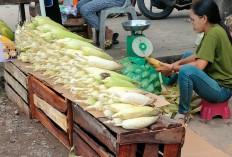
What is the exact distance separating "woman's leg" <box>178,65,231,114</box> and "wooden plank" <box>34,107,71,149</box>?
127cm

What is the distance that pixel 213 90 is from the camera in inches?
140

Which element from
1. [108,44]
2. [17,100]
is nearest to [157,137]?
[17,100]

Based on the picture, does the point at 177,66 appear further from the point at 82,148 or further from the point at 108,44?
the point at 108,44

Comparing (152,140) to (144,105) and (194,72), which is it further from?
(194,72)

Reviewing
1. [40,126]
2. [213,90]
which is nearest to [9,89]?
[40,126]

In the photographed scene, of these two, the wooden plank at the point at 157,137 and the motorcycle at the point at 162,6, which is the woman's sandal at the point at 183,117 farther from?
the motorcycle at the point at 162,6

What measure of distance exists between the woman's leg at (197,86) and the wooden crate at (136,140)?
1.15 meters

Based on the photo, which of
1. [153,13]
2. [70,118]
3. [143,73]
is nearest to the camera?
[70,118]

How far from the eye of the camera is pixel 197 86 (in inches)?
141

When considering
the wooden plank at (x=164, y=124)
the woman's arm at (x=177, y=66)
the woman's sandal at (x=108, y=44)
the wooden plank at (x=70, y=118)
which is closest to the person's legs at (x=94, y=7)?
the woman's sandal at (x=108, y=44)

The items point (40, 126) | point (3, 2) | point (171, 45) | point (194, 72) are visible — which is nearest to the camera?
point (194, 72)

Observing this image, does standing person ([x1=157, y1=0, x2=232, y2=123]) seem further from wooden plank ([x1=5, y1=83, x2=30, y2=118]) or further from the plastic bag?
the plastic bag

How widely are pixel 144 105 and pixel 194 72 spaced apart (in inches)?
→ 48.6

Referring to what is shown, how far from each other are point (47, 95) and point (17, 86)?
2.97ft
